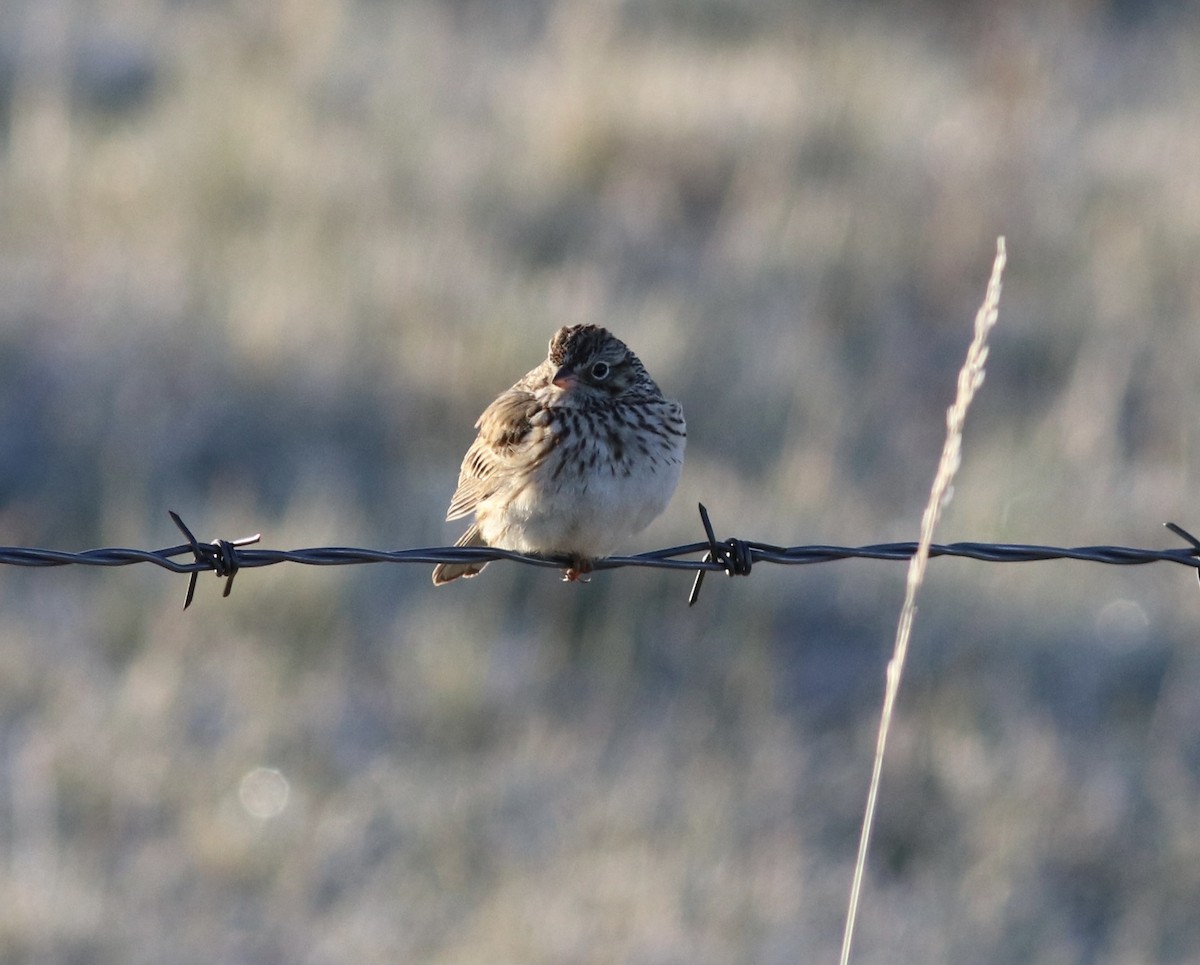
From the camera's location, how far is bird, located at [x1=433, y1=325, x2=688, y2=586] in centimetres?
478

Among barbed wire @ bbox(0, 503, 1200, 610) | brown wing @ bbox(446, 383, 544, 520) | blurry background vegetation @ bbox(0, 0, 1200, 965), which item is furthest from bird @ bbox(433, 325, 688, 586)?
blurry background vegetation @ bbox(0, 0, 1200, 965)

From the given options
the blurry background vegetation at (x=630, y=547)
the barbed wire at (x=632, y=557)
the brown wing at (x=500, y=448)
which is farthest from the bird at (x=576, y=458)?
the blurry background vegetation at (x=630, y=547)

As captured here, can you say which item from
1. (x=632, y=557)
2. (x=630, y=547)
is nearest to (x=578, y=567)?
(x=632, y=557)

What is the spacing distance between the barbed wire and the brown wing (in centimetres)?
91

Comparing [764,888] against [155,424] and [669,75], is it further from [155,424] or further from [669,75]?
[669,75]

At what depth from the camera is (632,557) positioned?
394cm

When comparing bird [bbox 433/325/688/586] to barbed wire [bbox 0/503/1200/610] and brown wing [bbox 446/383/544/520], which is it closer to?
brown wing [bbox 446/383/544/520]

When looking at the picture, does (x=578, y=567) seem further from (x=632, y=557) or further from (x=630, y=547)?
(x=630, y=547)

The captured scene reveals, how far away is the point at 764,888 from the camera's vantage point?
6410 mm

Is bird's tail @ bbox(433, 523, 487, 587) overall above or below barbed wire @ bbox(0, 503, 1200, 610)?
above

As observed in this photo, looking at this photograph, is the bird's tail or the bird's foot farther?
the bird's tail

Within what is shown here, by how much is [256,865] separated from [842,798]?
247 cm

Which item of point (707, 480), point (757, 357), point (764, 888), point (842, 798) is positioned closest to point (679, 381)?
point (757, 357)

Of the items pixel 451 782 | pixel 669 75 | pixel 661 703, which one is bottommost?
pixel 451 782
